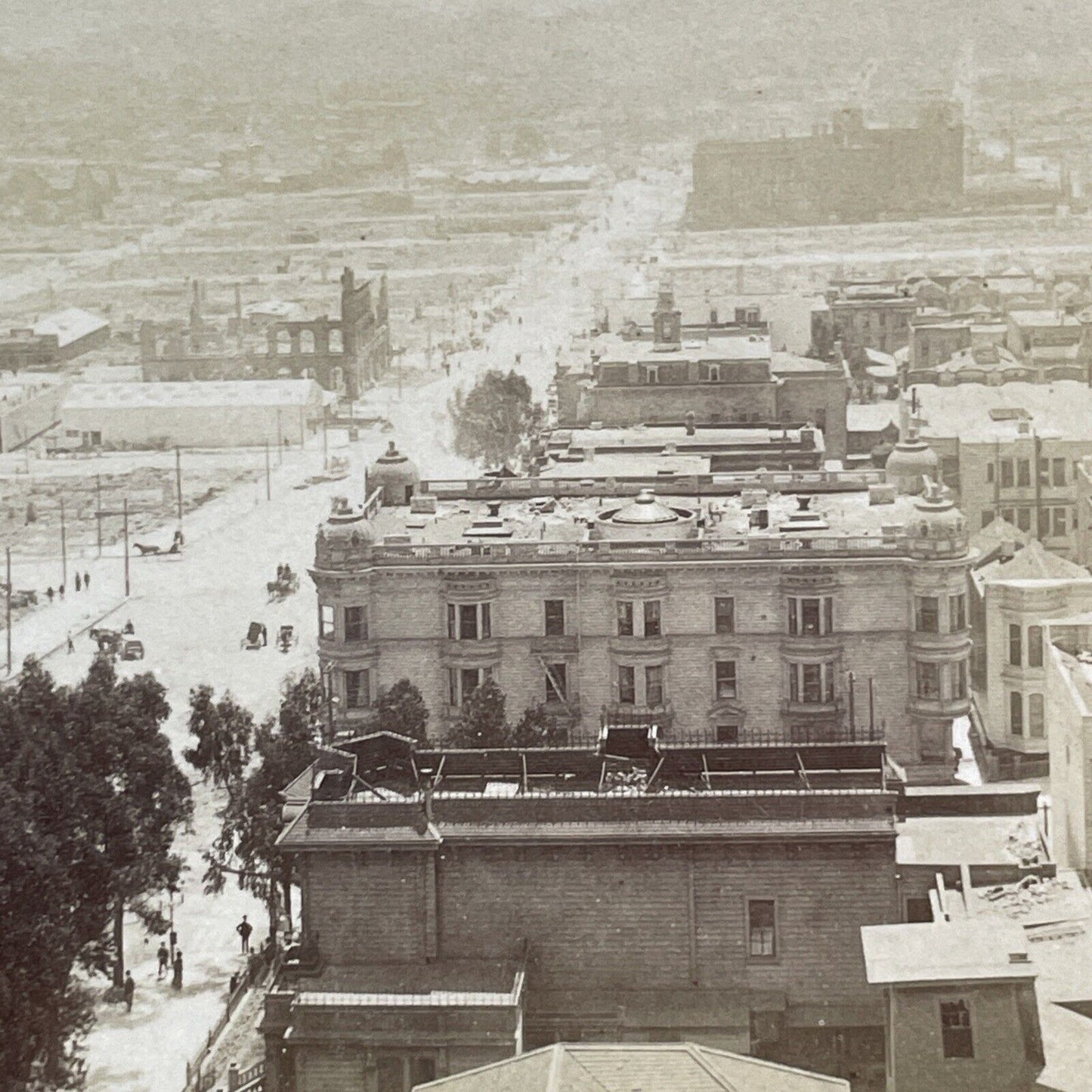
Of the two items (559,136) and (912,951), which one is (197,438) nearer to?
(559,136)

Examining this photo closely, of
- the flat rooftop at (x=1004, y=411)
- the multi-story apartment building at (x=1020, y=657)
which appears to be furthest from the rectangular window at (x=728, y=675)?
the flat rooftop at (x=1004, y=411)

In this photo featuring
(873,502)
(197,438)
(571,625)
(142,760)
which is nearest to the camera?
(142,760)

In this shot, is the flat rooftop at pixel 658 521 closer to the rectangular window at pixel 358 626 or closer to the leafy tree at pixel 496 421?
the rectangular window at pixel 358 626

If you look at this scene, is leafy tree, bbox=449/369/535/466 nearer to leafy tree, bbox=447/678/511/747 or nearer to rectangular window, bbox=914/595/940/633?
rectangular window, bbox=914/595/940/633

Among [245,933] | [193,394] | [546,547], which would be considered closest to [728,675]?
[546,547]

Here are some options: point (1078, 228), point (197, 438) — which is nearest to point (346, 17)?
point (197, 438)

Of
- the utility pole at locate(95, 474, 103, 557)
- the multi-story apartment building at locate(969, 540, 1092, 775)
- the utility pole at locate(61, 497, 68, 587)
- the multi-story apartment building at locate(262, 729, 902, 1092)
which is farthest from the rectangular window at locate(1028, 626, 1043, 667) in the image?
the utility pole at locate(95, 474, 103, 557)
